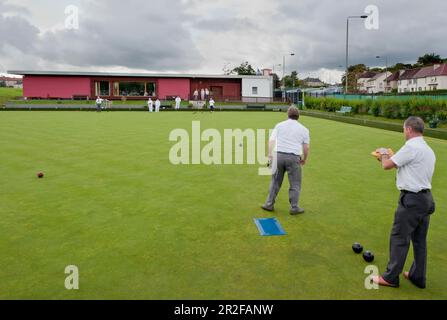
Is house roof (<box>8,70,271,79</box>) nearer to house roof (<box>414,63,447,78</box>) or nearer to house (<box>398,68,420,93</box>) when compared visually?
house roof (<box>414,63,447,78</box>)

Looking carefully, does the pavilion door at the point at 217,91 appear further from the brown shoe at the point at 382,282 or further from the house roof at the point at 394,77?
the house roof at the point at 394,77

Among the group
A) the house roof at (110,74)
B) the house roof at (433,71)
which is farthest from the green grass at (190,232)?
the house roof at (433,71)

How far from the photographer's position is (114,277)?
172 inches

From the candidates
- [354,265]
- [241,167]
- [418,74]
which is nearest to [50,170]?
[241,167]

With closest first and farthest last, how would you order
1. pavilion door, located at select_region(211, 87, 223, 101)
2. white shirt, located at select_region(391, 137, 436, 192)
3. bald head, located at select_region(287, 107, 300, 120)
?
white shirt, located at select_region(391, 137, 436, 192) < bald head, located at select_region(287, 107, 300, 120) < pavilion door, located at select_region(211, 87, 223, 101)

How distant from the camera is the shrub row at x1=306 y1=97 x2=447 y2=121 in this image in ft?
76.6

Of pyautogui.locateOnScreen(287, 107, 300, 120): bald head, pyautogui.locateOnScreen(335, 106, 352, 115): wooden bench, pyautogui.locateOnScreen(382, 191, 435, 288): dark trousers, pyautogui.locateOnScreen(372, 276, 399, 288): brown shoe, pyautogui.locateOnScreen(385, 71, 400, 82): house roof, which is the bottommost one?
pyautogui.locateOnScreen(372, 276, 399, 288): brown shoe

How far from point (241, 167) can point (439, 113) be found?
56.4ft

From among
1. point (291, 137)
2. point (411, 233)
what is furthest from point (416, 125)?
point (291, 137)

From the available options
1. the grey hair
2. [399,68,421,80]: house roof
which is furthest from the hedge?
[399,68,421,80]: house roof

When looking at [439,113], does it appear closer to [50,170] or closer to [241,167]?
[241,167]

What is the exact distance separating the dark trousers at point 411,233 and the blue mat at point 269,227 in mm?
1840
